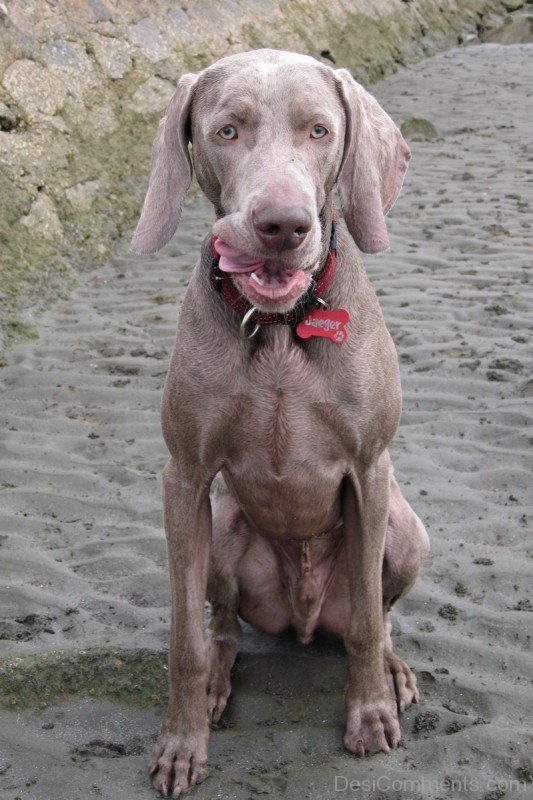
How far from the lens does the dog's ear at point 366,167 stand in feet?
9.25

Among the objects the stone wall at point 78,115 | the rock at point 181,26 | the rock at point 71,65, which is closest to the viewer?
the stone wall at point 78,115

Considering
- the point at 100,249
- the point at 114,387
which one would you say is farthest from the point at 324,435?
the point at 100,249

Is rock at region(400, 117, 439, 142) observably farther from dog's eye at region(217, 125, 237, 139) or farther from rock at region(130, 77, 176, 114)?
dog's eye at region(217, 125, 237, 139)

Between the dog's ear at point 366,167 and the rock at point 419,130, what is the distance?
22.1ft

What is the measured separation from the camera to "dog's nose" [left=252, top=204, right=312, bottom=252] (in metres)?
2.38

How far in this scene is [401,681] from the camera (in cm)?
314

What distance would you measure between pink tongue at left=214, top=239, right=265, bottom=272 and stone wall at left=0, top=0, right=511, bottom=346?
3406 mm

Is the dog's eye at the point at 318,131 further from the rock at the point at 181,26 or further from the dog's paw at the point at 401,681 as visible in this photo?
the rock at the point at 181,26

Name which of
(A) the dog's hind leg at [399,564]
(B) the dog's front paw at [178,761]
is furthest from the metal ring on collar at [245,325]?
(B) the dog's front paw at [178,761]

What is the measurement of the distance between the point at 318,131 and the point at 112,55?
218 inches

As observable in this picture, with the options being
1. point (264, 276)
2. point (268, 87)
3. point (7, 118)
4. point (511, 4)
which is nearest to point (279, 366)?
point (264, 276)

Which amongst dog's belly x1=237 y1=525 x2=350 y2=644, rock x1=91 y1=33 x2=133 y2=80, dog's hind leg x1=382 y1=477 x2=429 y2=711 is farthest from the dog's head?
rock x1=91 y1=33 x2=133 y2=80

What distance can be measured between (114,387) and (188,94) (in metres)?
2.61

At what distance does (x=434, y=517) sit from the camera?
4.18 metres
